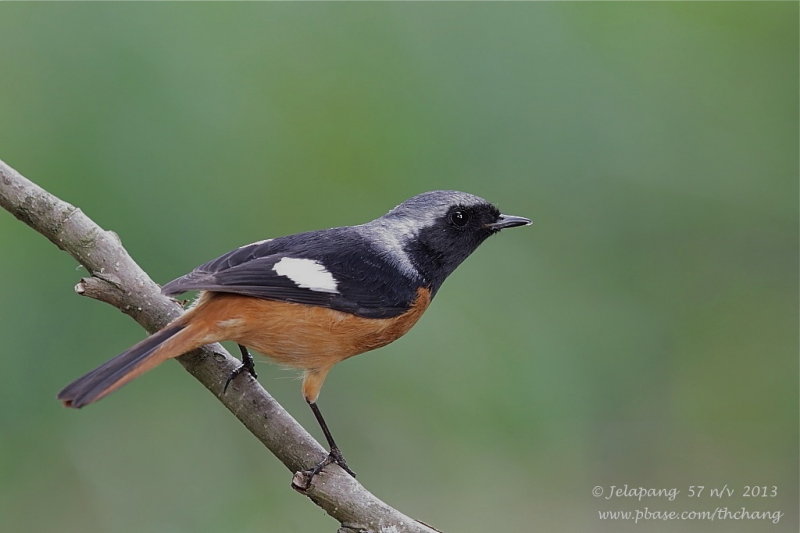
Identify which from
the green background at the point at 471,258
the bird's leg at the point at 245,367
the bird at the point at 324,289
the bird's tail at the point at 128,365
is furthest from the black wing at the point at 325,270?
the green background at the point at 471,258

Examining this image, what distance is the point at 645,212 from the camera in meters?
5.37

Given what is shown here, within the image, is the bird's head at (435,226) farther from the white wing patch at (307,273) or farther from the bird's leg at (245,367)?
the bird's leg at (245,367)

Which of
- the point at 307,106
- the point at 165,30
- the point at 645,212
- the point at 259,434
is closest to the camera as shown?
the point at 259,434

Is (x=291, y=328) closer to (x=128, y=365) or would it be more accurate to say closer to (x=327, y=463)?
(x=327, y=463)

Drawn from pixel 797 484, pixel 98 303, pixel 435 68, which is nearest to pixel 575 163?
pixel 435 68

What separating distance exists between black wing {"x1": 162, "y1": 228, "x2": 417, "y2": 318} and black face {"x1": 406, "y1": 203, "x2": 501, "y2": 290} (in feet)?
0.63

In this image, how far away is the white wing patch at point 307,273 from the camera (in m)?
3.43

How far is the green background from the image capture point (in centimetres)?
443

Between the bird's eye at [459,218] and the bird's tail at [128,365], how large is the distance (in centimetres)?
135

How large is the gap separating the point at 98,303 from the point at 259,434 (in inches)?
57.4

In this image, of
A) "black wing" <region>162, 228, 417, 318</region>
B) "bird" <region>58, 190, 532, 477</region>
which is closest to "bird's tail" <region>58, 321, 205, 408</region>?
"bird" <region>58, 190, 532, 477</region>

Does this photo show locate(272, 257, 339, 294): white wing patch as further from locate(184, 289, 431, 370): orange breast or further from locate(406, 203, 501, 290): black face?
locate(406, 203, 501, 290): black face

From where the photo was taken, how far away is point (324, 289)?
3.53 m

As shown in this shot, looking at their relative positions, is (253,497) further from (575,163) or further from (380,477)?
(575,163)
